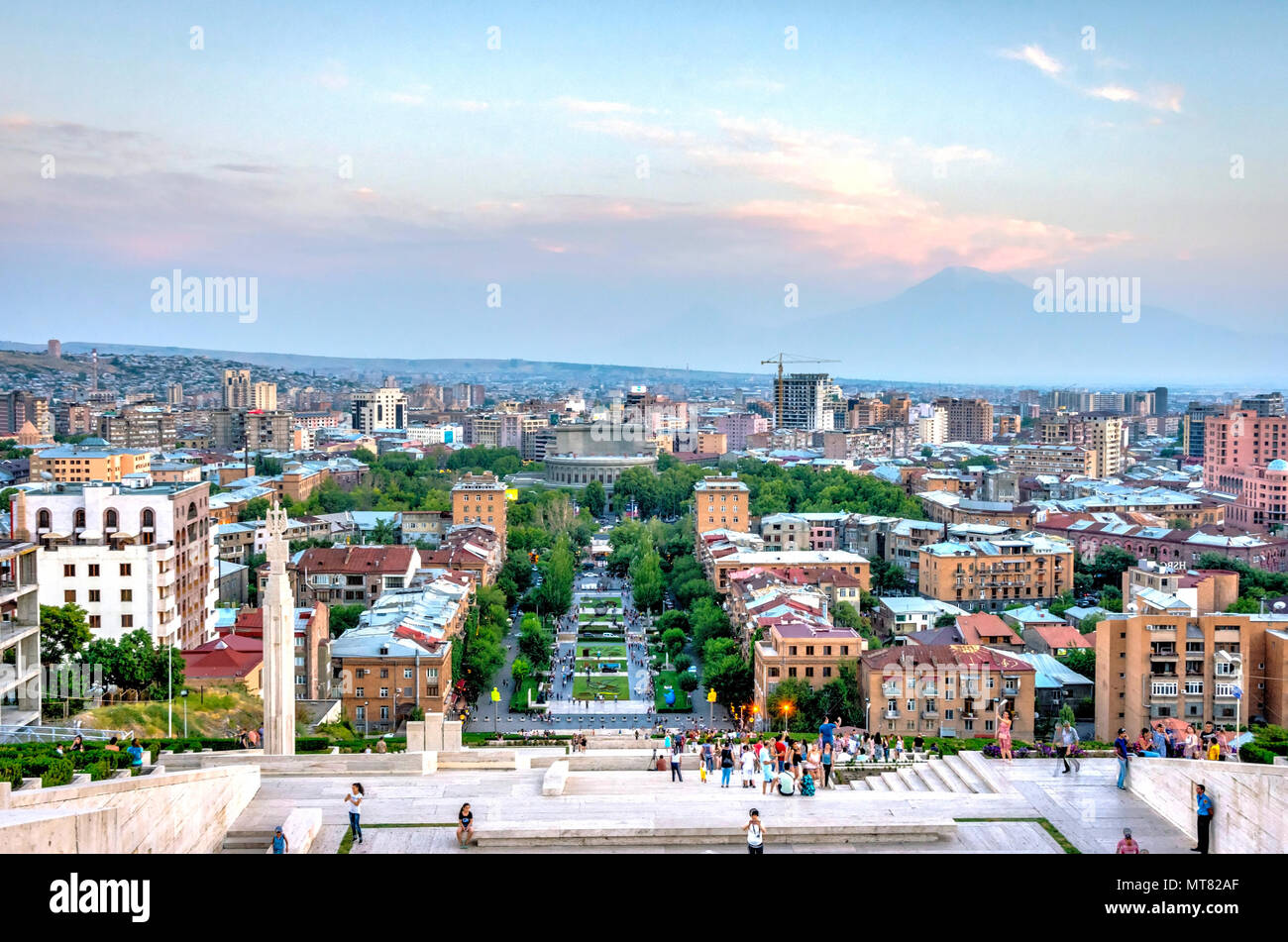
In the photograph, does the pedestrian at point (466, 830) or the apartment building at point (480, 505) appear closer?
the pedestrian at point (466, 830)

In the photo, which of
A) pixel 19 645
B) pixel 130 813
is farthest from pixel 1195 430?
pixel 130 813

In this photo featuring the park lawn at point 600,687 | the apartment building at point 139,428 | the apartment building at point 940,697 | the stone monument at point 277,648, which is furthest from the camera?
the apartment building at point 139,428

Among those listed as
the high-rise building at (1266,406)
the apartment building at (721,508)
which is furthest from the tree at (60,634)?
the high-rise building at (1266,406)

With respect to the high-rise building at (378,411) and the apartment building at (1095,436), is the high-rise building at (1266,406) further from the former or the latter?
the high-rise building at (378,411)

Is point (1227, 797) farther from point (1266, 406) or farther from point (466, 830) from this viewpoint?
point (1266, 406)

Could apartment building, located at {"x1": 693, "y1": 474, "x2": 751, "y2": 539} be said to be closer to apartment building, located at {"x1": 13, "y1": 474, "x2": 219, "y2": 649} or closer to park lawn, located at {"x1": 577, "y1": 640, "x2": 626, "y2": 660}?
park lawn, located at {"x1": 577, "y1": 640, "x2": 626, "y2": 660}
